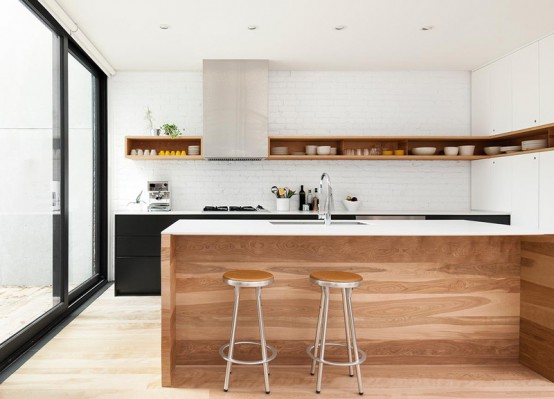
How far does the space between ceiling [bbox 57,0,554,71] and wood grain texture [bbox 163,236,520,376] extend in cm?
204

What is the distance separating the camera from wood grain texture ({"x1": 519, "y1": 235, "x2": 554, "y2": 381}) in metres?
2.53

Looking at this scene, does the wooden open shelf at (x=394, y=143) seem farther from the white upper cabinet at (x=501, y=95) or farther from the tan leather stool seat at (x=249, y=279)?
the tan leather stool seat at (x=249, y=279)

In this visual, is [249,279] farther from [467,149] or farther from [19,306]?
[467,149]

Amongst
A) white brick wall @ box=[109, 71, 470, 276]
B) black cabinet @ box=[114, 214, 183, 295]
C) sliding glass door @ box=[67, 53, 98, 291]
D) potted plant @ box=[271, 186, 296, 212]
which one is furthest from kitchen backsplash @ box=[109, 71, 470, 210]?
black cabinet @ box=[114, 214, 183, 295]

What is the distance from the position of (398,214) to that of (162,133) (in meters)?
2.97

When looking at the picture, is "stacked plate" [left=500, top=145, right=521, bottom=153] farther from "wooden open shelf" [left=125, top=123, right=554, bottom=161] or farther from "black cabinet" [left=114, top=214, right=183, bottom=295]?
Result: "black cabinet" [left=114, top=214, right=183, bottom=295]

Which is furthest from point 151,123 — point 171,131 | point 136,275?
point 136,275

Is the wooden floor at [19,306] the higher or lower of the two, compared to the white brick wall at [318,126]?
lower

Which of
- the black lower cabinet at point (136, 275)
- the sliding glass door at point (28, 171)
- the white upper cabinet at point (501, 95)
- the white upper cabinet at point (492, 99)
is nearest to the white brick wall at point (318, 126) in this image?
the white upper cabinet at point (492, 99)

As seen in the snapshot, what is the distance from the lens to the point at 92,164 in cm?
486

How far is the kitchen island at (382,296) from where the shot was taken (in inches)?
107

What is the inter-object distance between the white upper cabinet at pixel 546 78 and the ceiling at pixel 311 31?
132 mm

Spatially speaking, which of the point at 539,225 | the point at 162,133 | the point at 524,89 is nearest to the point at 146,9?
the point at 162,133

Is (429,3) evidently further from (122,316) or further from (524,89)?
(122,316)
